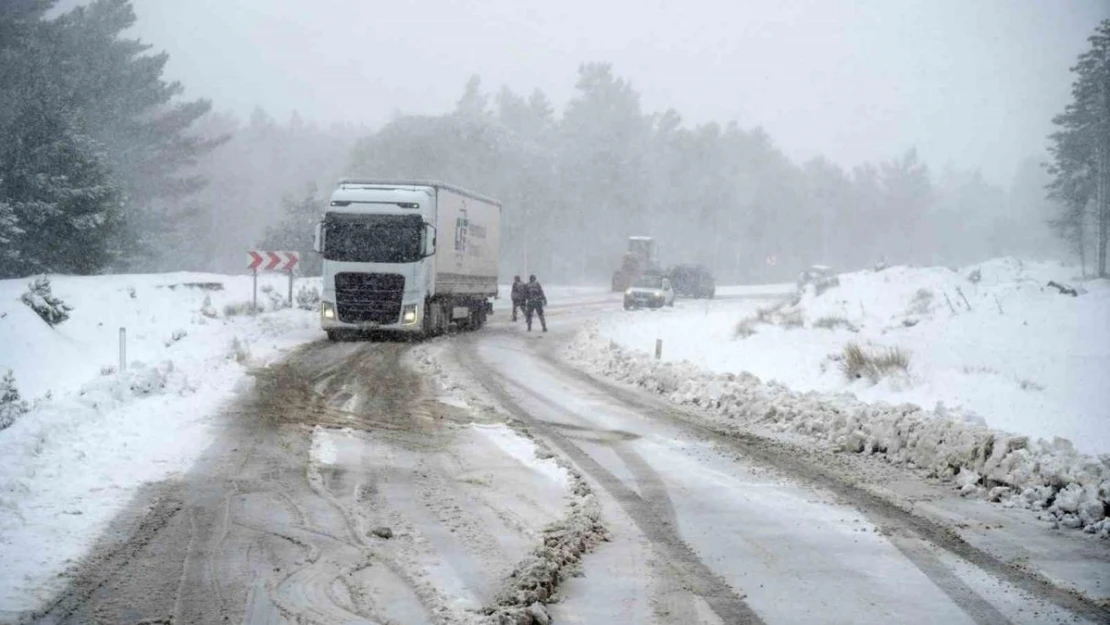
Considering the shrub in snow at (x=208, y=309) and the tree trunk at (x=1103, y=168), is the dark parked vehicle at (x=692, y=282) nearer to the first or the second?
the tree trunk at (x=1103, y=168)

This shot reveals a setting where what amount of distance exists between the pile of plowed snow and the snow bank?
687 millimetres

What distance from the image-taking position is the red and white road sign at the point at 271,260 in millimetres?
27000

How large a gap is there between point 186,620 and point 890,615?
392cm

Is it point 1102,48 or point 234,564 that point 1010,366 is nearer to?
point 234,564

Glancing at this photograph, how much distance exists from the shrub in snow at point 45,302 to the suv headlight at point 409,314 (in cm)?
911

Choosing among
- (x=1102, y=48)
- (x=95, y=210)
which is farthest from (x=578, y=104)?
(x=95, y=210)

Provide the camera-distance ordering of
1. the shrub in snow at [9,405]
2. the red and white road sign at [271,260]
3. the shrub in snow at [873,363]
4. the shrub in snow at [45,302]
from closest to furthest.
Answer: the shrub in snow at [9,405] < the shrub in snow at [873,363] < the shrub in snow at [45,302] < the red and white road sign at [271,260]

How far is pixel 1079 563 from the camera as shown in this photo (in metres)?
6.18

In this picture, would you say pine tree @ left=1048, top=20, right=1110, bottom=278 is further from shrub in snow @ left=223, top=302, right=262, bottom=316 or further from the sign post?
shrub in snow @ left=223, top=302, right=262, bottom=316

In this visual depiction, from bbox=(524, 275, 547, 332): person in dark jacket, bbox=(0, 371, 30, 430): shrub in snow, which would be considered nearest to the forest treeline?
bbox=(524, 275, 547, 332): person in dark jacket

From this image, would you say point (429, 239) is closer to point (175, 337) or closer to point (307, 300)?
point (175, 337)

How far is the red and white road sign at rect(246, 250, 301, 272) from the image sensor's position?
1063 inches

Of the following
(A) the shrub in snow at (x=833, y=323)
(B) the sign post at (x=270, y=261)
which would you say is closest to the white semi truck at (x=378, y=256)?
(B) the sign post at (x=270, y=261)

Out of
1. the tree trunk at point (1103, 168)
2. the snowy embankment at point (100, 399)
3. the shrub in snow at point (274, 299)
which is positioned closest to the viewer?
the snowy embankment at point (100, 399)
